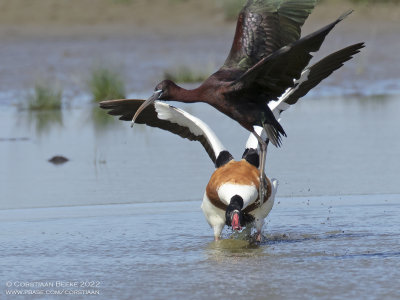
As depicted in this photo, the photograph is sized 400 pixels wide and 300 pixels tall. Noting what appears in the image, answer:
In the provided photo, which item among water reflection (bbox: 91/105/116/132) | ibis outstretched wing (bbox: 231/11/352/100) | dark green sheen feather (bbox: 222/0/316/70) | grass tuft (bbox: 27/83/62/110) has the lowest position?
ibis outstretched wing (bbox: 231/11/352/100)

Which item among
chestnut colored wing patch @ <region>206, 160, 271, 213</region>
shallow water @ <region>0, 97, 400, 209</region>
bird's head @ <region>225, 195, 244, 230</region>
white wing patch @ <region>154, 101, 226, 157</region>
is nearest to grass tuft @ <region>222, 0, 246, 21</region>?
shallow water @ <region>0, 97, 400, 209</region>

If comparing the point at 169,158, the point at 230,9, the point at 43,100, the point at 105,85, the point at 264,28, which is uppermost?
the point at 230,9

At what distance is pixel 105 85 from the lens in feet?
50.6

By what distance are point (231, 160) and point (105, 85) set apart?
332 inches

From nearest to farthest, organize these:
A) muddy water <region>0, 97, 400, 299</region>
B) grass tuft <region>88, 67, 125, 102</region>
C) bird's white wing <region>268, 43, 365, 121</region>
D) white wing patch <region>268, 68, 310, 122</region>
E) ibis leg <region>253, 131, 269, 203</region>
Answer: muddy water <region>0, 97, 400, 299</region>, ibis leg <region>253, 131, 269, 203</region>, bird's white wing <region>268, 43, 365, 121</region>, white wing patch <region>268, 68, 310, 122</region>, grass tuft <region>88, 67, 125, 102</region>

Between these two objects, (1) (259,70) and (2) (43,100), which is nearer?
(1) (259,70)

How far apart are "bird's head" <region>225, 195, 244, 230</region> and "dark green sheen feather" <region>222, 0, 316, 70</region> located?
4.73 ft

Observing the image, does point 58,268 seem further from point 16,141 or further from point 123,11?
point 123,11

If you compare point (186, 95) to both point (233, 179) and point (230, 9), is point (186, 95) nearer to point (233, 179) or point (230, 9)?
point (233, 179)

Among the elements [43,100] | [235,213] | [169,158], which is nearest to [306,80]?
[235,213]

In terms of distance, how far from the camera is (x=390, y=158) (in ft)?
31.9

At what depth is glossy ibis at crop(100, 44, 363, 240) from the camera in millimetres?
6730
